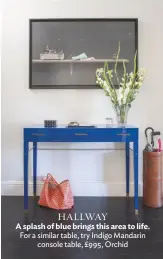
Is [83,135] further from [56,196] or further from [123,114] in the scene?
[56,196]

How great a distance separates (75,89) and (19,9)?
102 centimetres

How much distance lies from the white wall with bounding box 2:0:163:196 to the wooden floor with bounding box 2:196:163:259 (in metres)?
0.23

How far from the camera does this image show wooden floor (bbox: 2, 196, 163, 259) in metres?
1.51

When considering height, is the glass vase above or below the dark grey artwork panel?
below

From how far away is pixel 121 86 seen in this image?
249 cm

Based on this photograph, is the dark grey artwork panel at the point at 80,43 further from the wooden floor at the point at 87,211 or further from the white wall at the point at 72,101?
the wooden floor at the point at 87,211

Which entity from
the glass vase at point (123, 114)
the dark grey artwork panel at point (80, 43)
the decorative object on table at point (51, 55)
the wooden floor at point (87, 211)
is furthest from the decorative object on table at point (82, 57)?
the wooden floor at point (87, 211)

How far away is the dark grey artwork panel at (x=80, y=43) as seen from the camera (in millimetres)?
2508

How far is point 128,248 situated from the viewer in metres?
1.58

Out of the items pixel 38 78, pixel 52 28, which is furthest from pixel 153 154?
pixel 52 28

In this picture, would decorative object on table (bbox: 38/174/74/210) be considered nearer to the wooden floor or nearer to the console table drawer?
the wooden floor

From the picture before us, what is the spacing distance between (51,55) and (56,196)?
4.67 ft

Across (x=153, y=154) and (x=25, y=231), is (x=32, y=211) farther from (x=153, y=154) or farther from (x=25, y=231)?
(x=153, y=154)

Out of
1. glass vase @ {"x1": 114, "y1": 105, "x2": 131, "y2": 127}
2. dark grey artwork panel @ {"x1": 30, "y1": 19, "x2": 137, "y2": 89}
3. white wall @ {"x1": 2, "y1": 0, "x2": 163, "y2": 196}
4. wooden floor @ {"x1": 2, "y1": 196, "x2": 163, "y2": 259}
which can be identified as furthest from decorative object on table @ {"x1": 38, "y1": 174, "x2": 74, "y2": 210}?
dark grey artwork panel @ {"x1": 30, "y1": 19, "x2": 137, "y2": 89}
